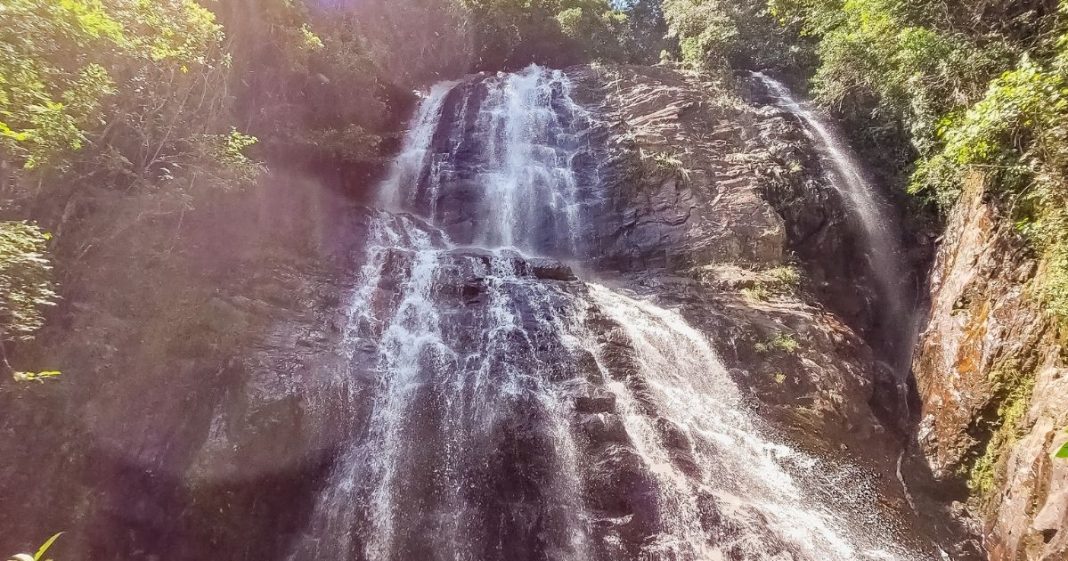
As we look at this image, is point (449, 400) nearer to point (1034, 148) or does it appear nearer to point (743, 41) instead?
point (1034, 148)

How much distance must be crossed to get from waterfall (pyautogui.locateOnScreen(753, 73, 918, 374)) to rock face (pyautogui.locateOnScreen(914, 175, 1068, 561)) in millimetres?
1316

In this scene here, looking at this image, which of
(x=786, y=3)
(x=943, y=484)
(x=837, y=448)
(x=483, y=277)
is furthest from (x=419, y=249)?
(x=786, y=3)

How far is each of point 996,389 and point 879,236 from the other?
7047mm

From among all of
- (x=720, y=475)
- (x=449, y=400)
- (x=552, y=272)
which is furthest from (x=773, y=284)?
(x=449, y=400)

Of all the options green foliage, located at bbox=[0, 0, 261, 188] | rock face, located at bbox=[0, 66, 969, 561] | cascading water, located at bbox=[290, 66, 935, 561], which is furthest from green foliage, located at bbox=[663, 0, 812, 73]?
green foliage, located at bbox=[0, 0, 261, 188]

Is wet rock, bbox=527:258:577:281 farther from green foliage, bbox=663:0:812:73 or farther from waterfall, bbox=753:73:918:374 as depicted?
green foliage, bbox=663:0:812:73

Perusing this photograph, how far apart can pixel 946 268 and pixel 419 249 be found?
45.4 ft

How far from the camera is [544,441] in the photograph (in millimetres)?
9055

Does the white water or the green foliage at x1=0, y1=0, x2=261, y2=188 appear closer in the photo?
the green foliage at x1=0, y1=0, x2=261, y2=188

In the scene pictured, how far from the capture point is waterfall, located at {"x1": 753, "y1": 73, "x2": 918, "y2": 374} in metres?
13.2

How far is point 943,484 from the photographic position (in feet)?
30.8

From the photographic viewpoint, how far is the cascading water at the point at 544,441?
317 inches

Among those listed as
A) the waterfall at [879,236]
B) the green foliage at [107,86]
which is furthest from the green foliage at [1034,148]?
the green foliage at [107,86]

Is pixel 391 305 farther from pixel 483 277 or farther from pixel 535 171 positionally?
pixel 535 171
